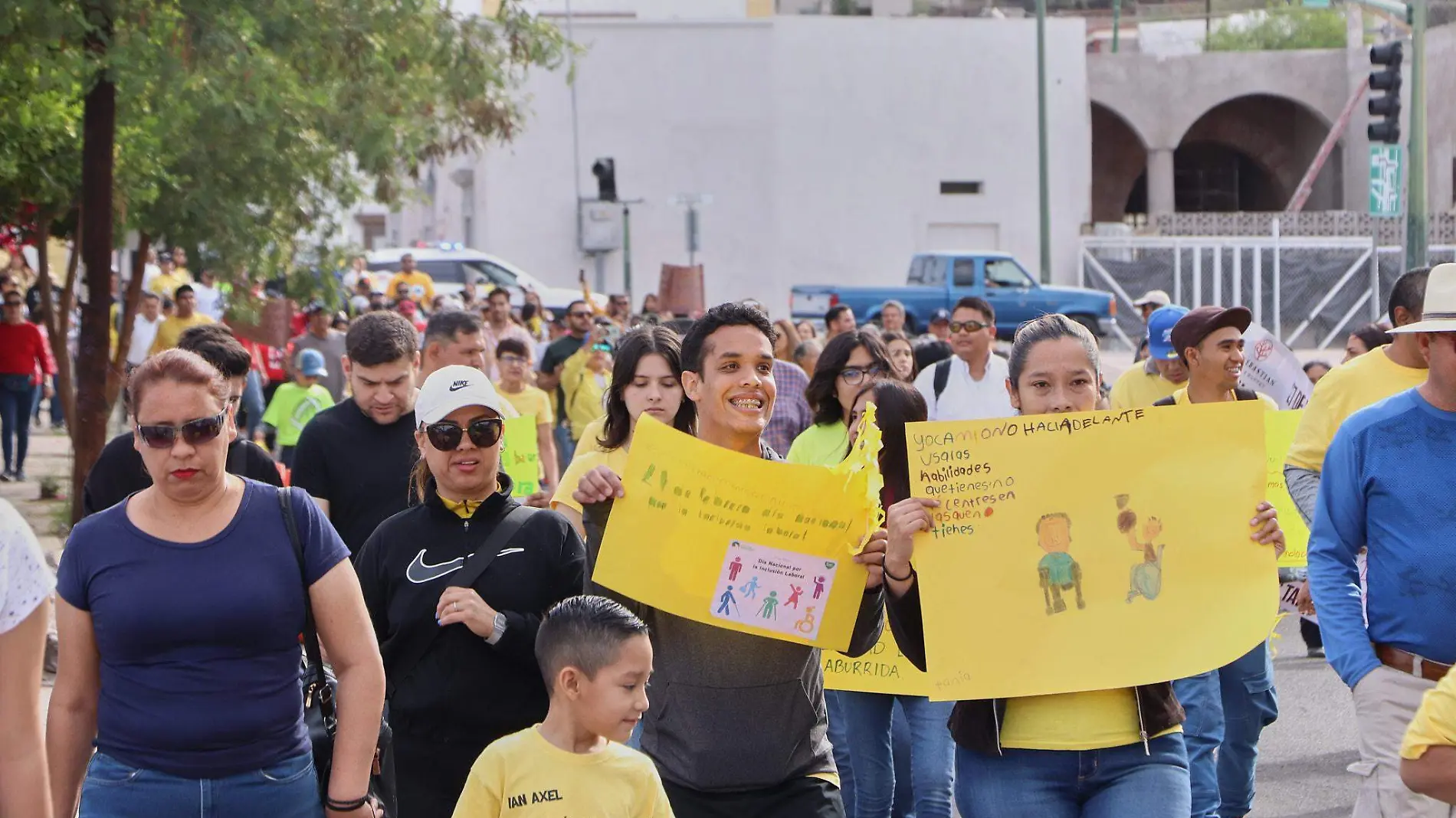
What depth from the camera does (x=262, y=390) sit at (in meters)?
21.6

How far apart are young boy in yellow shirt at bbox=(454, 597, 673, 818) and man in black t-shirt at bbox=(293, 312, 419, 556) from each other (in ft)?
7.76

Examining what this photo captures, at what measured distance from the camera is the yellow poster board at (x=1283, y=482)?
22.4 ft

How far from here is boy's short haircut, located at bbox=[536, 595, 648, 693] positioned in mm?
4008

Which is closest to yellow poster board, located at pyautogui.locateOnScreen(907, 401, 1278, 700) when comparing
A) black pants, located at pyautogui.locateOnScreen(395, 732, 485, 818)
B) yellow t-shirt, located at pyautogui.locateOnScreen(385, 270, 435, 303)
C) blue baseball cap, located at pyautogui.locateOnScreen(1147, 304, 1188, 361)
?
black pants, located at pyautogui.locateOnScreen(395, 732, 485, 818)

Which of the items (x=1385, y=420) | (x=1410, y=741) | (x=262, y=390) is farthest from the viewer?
(x=262, y=390)

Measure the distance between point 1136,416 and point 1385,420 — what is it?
0.66 meters

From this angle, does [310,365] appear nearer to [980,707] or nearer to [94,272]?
[94,272]

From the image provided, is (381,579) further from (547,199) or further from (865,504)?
(547,199)

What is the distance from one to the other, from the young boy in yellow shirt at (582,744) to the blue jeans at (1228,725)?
2877 millimetres

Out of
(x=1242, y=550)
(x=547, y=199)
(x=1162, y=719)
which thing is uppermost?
(x=547, y=199)

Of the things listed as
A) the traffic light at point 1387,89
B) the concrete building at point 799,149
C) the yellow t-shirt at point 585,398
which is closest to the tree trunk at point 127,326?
the yellow t-shirt at point 585,398

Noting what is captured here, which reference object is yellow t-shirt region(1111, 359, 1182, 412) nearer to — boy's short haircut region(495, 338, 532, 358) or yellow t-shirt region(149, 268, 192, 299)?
boy's short haircut region(495, 338, 532, 358)

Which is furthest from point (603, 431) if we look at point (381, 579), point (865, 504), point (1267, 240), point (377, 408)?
point (1267, 240)

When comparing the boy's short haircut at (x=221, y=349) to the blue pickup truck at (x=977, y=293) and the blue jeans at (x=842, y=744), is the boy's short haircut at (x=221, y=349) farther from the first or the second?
the blue pickup truck at (x=977, y=293)
